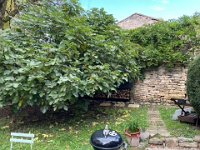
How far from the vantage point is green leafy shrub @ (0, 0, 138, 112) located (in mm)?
6785

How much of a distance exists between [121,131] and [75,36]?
2611mm

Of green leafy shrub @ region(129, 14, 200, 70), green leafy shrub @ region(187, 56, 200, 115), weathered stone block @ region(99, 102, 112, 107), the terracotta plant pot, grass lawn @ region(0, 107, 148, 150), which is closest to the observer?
the terracotta plant pot

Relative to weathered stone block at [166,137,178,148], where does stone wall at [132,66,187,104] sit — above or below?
above

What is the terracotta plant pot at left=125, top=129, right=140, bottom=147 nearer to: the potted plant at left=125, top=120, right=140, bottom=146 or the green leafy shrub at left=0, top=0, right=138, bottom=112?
the potted plant at left=125, top=120, right=140, bottom=146

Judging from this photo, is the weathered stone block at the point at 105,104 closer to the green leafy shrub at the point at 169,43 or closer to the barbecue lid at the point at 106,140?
the green leafy shrub at the point at 169,43

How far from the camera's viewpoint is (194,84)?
6.70 metres

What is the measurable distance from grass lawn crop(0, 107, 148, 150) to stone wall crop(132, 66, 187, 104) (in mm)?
1271

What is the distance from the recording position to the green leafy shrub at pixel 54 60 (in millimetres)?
6785

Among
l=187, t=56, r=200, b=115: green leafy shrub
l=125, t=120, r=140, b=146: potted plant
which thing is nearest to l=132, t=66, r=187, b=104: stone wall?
l=187, t=56, r=200, b=115: green leafy shrub

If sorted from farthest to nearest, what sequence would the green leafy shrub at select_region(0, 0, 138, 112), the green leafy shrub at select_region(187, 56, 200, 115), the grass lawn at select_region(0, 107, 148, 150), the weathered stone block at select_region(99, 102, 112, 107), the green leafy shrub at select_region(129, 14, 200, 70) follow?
the green leafy shrub at select_region(129, 14, 200, 70) < the weathered stone block at select_region(99, 102, 112, 107) < the green leafy shrub at select_region(0, 0, 138, 112) < the green leafy shrub at select_region(187, 56, 200, 115) < the grass lawn at select_region(0, 107, 148, 150)

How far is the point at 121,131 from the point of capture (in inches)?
268

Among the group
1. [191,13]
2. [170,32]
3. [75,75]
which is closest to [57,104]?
[75,75]

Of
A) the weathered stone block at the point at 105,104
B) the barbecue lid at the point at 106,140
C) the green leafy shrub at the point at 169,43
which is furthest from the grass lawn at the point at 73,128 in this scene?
the green leafy shrub at the point at 169,43

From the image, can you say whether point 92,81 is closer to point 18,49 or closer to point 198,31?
point 18,49
